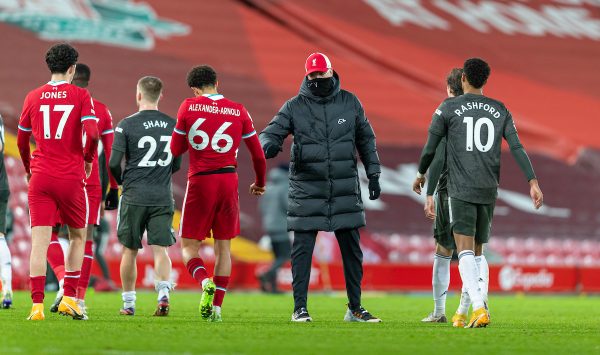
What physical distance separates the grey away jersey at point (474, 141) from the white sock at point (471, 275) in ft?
1.38

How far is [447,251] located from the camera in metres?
9.93

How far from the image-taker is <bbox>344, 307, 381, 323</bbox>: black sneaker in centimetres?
956

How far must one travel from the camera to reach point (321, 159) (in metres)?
9.52

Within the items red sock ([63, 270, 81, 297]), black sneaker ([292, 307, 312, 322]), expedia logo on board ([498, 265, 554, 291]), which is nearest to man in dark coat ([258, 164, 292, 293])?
expedia logo on board ([498, 265, 554, 291])

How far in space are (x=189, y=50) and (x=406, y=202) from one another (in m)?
5.48

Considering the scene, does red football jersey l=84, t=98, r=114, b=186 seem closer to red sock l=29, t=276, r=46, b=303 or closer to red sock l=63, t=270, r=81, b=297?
red sock l=63, t=270, r=81, b=297

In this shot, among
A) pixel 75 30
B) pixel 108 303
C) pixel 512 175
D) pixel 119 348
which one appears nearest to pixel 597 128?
pixel 512 175

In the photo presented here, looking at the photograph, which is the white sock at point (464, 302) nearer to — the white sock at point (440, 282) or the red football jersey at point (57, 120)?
the white sock at point (440, 282)

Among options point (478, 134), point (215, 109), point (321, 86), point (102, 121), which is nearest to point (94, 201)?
point (102, 121)

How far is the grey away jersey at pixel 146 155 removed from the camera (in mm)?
9891

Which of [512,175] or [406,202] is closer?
[406,202]

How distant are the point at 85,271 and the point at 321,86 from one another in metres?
2.58

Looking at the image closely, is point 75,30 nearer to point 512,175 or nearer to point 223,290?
point 512,175

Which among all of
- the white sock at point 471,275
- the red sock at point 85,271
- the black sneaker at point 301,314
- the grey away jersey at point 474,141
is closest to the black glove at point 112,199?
the red sock at point 85,271
